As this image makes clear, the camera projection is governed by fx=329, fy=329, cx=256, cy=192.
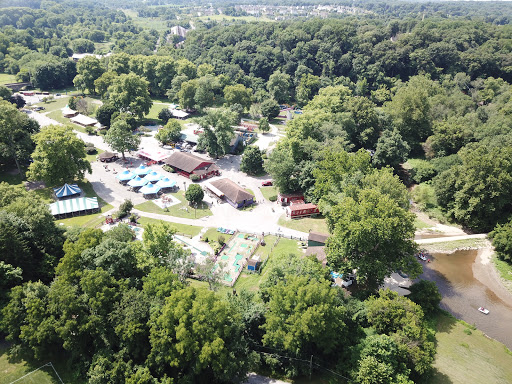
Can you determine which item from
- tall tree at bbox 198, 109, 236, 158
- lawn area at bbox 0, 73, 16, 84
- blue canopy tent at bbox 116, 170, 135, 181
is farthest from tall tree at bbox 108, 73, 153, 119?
lawn area at bbox 0, 73, 16, 84

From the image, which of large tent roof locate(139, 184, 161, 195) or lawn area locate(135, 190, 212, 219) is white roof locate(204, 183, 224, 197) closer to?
lawn area locate(135, 190, 212, 219)

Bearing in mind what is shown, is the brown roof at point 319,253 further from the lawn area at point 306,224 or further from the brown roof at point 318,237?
the lawn area at point 306,224

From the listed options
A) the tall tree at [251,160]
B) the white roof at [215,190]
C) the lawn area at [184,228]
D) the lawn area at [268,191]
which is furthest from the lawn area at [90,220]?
the lawn area at [268,191]

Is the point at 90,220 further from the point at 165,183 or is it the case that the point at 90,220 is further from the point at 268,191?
the point at 268,191

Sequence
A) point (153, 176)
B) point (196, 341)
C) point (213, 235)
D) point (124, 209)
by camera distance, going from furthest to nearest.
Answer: point (153, 176) < point (124, 209) < point (213, 235) < point (196, 341)

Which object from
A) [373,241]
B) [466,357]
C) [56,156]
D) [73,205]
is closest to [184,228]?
[73,205]

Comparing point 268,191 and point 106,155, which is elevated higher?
point 268,191
